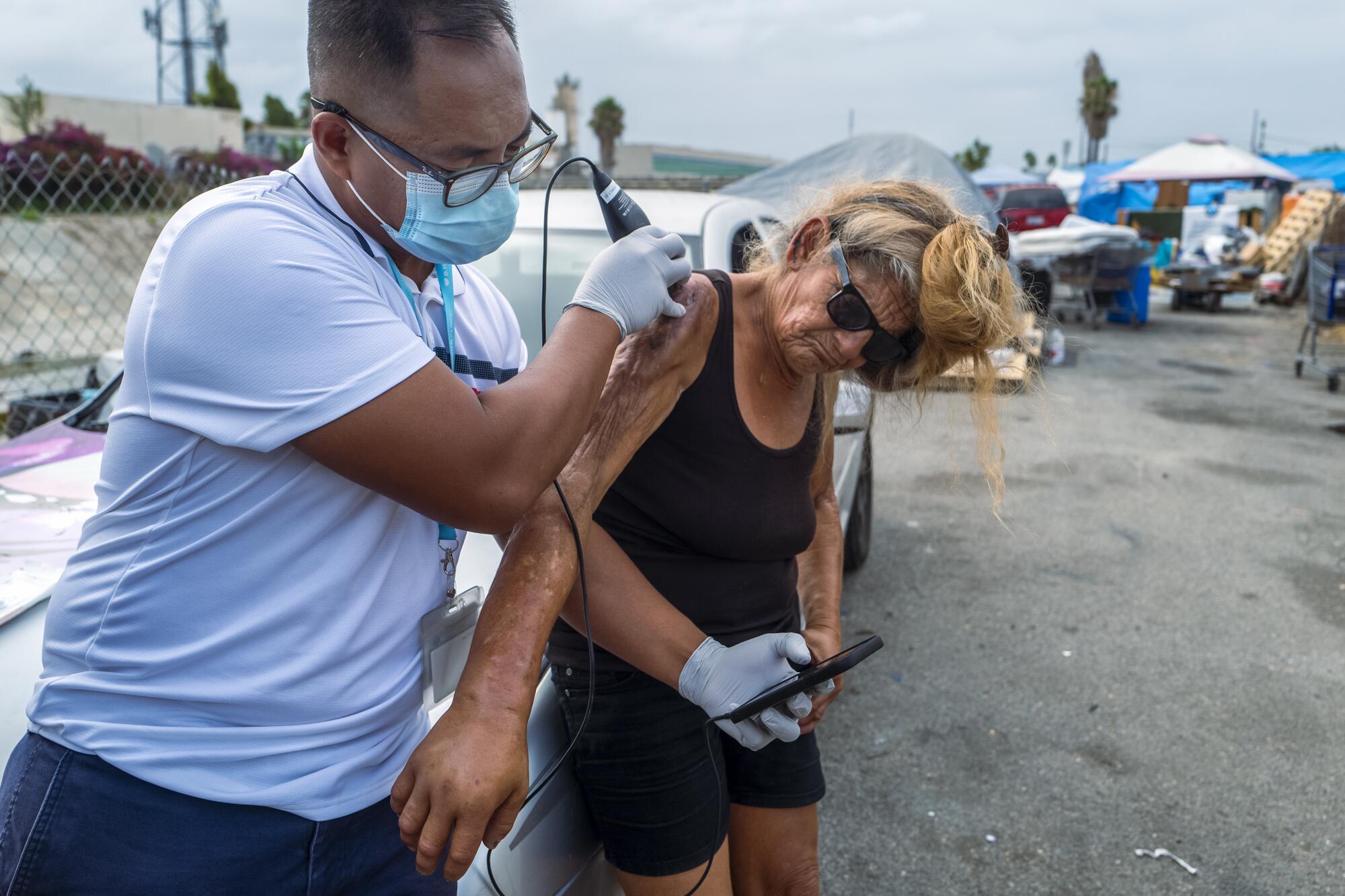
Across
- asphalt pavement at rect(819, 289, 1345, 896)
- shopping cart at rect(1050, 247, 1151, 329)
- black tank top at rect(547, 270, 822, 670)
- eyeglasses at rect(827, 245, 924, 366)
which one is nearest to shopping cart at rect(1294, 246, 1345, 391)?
asphalt pavement at rect(819, 289, 1345, 896)

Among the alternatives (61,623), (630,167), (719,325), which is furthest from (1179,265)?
(630,167)

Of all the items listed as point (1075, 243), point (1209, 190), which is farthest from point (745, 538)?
point (1209, 190)

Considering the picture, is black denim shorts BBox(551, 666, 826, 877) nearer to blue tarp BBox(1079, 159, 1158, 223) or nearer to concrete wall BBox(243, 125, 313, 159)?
concrete wall BBox(243, 125, 313, 159)

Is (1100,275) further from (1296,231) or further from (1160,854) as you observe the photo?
(1160,854)

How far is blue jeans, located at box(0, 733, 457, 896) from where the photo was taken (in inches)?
42.8

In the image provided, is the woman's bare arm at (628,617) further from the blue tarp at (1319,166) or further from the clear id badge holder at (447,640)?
the blue tarp at (1319,166)

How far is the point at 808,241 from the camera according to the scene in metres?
1.84

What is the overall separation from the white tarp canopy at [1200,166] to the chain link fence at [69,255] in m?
19.3

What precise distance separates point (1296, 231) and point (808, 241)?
21.1m

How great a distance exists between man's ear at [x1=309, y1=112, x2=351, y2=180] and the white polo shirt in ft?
0.07

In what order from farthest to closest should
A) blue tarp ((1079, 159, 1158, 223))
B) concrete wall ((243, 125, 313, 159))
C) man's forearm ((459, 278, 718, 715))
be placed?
1. concrete wall ((243, 125, 313, 159))
2. blue tarp ((1079, 159, 1158, 223))
3. man's forearm ((459, 278, 718, 715))

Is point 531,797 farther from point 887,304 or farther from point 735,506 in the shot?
point 887,304

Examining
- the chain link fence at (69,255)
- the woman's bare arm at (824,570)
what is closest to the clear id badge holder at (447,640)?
the woman's bare arm at (824,570)

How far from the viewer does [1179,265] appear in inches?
639
